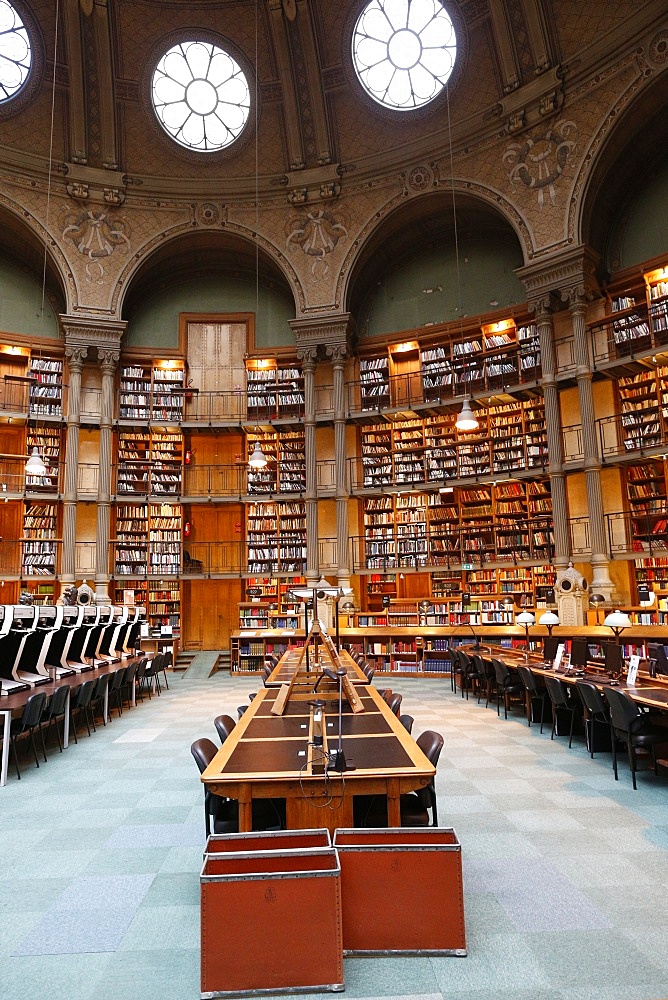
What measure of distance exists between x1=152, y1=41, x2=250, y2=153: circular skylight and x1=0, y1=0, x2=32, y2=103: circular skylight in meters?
2.70

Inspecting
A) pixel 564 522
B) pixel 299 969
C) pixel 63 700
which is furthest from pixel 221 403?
pixel 299 969

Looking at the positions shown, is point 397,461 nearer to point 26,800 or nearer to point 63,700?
point 63,700

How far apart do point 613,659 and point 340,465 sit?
9.33m

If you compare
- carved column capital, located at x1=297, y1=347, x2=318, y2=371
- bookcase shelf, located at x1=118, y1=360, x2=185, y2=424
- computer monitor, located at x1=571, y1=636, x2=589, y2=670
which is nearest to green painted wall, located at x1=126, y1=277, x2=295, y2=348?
bookcase shelf, located at x1=118, y1=360, x2=185, y2=424

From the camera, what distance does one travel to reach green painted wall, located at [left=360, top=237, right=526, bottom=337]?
50.2ft

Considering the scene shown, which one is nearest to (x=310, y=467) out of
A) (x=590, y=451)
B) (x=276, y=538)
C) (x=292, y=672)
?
(x=276, y=538)

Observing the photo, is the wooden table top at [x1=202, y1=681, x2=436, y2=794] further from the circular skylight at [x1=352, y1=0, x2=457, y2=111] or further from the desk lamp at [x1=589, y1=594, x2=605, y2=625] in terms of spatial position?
the circular skylight at [x1=352, y1=0, x2=457, y2=111]

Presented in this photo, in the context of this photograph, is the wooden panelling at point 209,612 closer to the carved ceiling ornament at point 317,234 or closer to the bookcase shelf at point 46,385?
the bookcase shelf at point 46,385

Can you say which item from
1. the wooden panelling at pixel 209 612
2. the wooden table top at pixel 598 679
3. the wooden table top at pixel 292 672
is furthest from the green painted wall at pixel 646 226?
the wooden panelling at pixel 209 612

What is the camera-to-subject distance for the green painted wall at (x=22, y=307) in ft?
52.2

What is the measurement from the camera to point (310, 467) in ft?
50.7

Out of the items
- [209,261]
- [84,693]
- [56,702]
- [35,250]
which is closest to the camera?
[56,702]

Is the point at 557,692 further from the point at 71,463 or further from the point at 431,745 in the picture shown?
the point at 71,463

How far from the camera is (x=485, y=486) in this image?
1437cm
